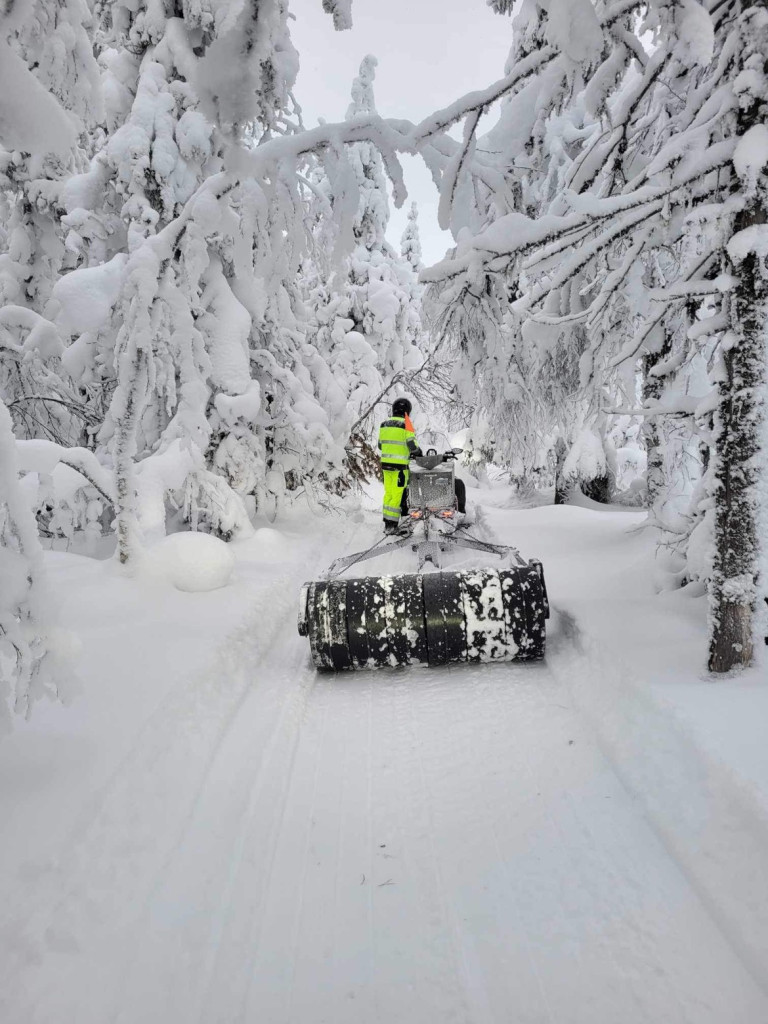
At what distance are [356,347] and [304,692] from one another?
15.5 meters

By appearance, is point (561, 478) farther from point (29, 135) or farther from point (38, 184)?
point (29, 135)

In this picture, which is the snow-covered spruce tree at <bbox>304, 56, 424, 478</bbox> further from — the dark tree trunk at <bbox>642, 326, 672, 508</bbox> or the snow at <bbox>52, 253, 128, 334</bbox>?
the snow at <bbox>52, 253, 128, 334</bbox>

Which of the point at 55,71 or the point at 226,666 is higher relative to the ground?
the point at 55,71

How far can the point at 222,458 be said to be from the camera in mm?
8414

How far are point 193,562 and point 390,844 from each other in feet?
12.5

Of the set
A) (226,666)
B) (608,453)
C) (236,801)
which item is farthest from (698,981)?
(608,453)

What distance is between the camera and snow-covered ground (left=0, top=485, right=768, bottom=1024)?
66.2 inches

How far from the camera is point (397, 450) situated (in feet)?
26.6

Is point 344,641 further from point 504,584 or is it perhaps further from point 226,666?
point 504,584

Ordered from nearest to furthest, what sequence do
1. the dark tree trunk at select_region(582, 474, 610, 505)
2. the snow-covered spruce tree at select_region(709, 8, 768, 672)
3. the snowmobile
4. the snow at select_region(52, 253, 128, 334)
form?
1. the snow-covered spruce tree at select_region(709, 8, 768, 672)
2. the snowmobile
3. the snow at select_region(52, 253, 128, 334)
4. the dark tree trunk at select_region(582, 474, 610, 505)

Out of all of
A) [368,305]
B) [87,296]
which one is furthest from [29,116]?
[368,305]

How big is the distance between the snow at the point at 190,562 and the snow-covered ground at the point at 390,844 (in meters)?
1.53

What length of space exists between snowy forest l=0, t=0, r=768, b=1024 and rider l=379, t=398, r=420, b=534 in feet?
4.33

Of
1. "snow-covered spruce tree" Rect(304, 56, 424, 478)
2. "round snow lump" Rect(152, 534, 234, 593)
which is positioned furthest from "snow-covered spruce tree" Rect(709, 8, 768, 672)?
"snow-covered spruce tree" Rect(304, 56, 424, 478)
